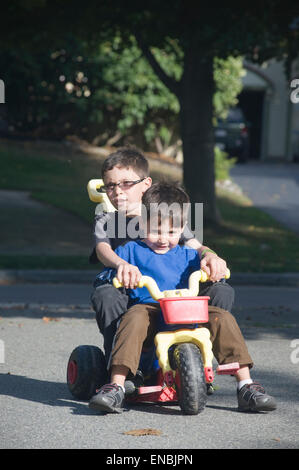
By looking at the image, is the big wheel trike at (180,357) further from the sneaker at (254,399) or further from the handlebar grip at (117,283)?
the sneaker at (254,399)

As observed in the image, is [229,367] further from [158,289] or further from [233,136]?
[233,136]

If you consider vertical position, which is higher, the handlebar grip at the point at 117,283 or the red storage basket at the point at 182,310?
the handlebar grip at the point at 117,283

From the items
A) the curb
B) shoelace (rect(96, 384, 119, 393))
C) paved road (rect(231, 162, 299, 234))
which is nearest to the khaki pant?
shoelace (rect(96, 384, 119, 393))

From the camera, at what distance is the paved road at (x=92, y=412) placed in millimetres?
4512

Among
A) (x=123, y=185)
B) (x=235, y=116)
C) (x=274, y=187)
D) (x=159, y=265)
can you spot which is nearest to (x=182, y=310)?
(x=159, y=265)

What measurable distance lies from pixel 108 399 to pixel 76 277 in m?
6.67

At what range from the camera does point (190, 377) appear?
4.78 m

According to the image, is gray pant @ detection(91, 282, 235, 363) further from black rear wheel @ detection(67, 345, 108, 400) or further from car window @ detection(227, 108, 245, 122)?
car window @ detection(227, 108, 245, 122)

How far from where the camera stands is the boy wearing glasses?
5082 millimetres

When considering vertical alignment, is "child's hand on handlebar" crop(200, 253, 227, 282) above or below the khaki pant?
above

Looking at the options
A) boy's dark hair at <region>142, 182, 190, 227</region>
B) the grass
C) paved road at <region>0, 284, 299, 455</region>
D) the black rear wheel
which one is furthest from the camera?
the grass

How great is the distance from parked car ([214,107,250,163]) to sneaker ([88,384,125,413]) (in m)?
26.9

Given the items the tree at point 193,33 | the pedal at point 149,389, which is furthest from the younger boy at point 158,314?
the tree at point 193,33

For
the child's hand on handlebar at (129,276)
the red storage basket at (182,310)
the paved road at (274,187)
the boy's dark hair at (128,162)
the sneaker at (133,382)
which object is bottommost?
the paved road at (274,187)
